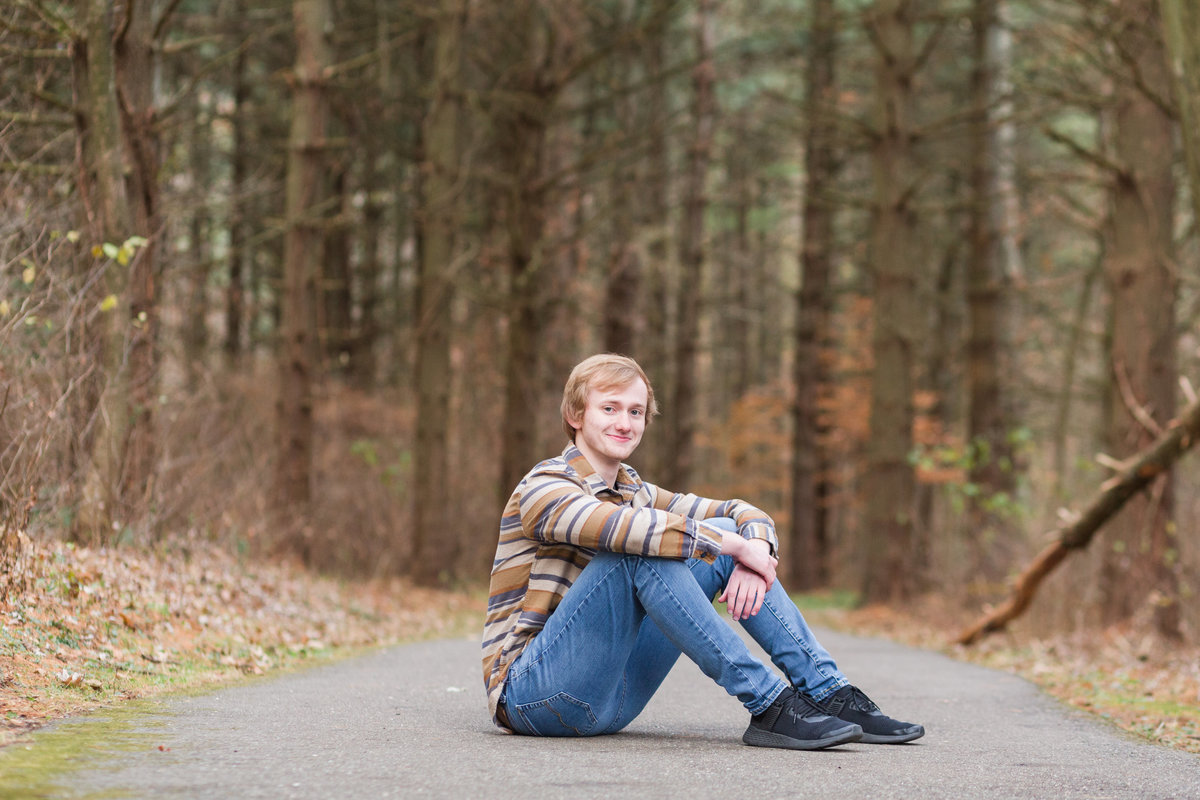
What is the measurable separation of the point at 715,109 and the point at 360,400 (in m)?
9.00

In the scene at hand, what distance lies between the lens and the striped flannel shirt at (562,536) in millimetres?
4461

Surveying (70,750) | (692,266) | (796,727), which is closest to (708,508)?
(796,727)

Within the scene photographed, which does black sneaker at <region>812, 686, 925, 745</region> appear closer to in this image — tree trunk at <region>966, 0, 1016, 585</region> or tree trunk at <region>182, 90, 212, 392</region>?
tree trunk at <region>182, 90, 212, 392</region>

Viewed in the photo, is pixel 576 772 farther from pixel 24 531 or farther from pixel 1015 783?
pixel 24 531

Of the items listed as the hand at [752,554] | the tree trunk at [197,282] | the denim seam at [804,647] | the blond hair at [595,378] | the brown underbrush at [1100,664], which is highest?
the tree trunk at [197,282]

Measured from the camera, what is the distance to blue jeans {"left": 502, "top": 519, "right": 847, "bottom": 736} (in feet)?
14.8

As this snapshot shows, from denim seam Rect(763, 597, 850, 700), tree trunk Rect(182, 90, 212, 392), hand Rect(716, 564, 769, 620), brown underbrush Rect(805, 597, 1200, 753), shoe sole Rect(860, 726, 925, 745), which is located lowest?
brown underbrush Rect(805, 597, 1200, 753)

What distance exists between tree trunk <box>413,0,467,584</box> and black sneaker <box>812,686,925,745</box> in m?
11.9

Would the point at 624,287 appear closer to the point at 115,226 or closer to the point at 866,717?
the point at 115,226

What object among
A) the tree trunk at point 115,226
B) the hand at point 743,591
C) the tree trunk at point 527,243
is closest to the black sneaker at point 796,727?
the hand at point 743,591

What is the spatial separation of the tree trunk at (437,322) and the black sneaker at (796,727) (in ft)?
39.0

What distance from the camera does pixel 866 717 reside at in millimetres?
4734

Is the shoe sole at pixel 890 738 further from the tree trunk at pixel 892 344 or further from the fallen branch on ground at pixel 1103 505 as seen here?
the tree trunk at pixel 892 344

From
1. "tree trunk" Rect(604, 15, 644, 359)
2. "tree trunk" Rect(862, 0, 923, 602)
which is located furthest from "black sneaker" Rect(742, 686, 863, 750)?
"tree trunk" Rect(604, 15, 644, 359)
